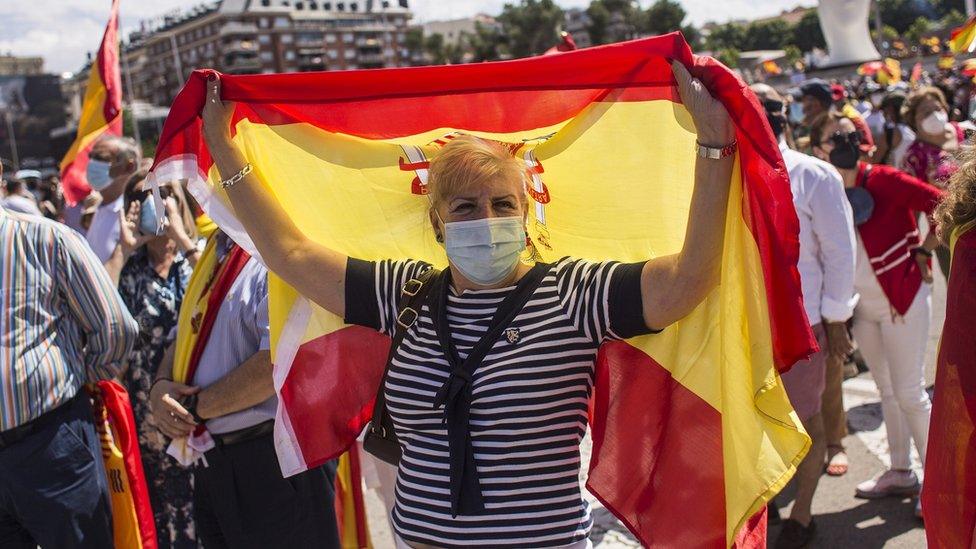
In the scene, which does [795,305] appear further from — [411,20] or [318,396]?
[411,20]

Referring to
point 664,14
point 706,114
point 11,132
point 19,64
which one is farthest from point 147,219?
point 19,64

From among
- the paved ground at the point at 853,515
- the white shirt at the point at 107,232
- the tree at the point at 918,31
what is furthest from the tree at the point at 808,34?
the white shirt at the point at 107,232

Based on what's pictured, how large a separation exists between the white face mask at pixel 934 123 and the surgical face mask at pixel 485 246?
4.77 m

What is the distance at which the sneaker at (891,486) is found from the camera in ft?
14.1

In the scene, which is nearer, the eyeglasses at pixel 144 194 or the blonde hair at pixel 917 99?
the eyeglasses at pixel 144 194

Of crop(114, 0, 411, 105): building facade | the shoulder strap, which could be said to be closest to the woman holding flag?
the shoulder strap

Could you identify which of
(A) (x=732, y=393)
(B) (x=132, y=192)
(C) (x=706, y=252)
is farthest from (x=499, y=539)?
(B) (x=132, y=192)

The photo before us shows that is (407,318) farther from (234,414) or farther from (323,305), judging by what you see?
(234,414)

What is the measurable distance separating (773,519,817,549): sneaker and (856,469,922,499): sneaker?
549 mm

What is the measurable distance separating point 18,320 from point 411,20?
15580 centimetres

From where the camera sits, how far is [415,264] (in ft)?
7.94

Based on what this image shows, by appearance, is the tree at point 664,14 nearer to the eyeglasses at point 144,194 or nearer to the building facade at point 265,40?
the building facade at point 265,40

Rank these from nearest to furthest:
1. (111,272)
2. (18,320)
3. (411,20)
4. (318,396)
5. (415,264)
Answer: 1. (415,264)
2. (318,396)
3. (18,320)
4. (111,272)
5. (411,20)

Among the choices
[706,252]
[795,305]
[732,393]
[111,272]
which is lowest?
[111,272]
